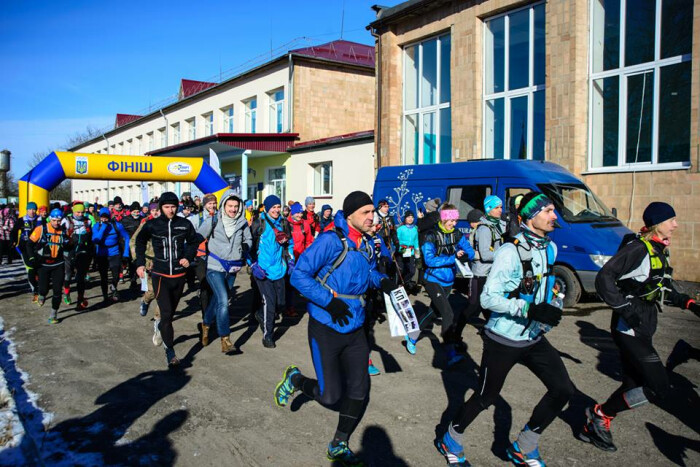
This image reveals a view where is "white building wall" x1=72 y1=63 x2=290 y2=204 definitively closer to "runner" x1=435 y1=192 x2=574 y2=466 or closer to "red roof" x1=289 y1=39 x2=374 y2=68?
"red roof" x1=289 y1=39 x2=374 y2=68

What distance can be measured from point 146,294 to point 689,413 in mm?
7288

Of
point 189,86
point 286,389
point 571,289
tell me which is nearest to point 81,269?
point 286,389

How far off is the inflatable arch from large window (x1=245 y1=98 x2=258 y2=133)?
1351 centimetres

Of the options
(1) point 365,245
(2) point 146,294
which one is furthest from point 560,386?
(2) point 146,294

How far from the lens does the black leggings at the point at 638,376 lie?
3.98 meters

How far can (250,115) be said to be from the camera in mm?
29594

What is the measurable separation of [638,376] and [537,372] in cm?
95

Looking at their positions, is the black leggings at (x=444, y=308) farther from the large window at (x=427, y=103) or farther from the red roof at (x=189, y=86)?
the red roof at (x=189, y=86)

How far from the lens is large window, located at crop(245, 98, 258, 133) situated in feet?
96.4

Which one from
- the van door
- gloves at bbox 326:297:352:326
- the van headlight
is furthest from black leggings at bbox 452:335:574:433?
the van door

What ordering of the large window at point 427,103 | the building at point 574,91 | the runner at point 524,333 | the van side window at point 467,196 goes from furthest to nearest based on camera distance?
1. the large window at point 427,103
2. the building at point 574,91
3. the van side window at point 467,196
4. the runner at point 524,333

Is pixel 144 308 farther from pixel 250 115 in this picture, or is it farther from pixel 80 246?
pixel 250 115

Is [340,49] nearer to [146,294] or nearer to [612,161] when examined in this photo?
[612,161]

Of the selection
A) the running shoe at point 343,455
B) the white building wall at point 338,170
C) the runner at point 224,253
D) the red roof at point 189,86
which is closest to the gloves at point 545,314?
the running shoe at point 343,455
